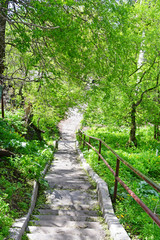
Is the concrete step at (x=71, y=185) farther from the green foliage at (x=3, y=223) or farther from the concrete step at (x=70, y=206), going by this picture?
the green foliage at (x=3, y=223)

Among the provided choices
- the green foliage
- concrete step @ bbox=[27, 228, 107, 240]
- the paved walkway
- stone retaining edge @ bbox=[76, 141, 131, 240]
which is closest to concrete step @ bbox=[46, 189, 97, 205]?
the paved walkway

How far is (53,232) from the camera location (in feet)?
9.27

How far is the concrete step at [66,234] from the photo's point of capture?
2.70 m

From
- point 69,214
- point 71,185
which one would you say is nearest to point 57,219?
point 69,214

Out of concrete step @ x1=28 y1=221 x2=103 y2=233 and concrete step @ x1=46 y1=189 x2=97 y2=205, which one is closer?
concrete step @ x1=28 y1=221 x2=103 y2=233

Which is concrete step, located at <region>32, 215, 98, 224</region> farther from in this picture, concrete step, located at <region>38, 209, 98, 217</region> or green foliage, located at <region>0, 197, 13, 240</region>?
green foliage, located at <region>0, 197, 13, 240</region>

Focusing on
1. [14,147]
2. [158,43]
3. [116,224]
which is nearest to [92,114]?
[158,43]

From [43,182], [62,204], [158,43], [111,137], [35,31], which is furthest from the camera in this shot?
[111,137]

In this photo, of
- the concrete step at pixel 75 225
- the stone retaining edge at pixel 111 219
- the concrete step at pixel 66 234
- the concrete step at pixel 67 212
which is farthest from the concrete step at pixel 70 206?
the concrete step at pixel 66 234

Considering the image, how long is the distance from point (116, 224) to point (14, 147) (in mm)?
3425

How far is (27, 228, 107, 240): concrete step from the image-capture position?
270cm

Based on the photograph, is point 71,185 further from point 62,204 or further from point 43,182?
point 62,204

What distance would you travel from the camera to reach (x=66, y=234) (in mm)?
2797

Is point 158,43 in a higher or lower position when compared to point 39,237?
higher
